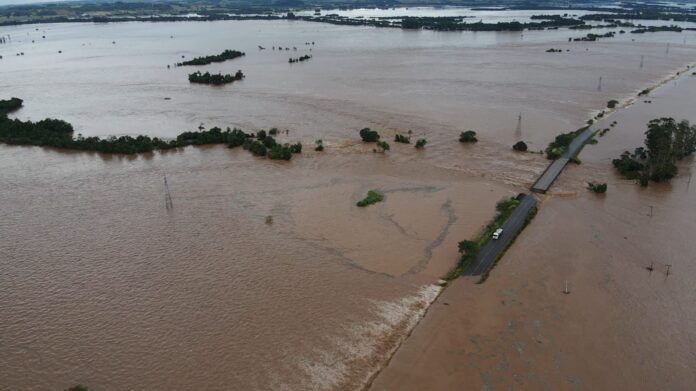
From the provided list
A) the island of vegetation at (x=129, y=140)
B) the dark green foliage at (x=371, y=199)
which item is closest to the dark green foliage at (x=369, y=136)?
the island of vegetation at (x=129, y=140)

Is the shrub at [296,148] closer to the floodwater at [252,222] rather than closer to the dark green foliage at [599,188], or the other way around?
the floodwater at [252,222]

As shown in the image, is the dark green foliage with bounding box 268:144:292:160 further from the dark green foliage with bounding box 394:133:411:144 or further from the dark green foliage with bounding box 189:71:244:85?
the dark green foliage with bounding box 189:71:244:85

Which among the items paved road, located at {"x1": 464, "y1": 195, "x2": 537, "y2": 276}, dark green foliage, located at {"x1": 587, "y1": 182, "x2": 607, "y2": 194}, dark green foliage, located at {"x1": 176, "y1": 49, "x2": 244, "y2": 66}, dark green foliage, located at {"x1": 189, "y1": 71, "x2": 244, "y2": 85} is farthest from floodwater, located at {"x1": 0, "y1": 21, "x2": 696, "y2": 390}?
dark green foliage, located at {"x1": 176, "y1": 49, "x2": 244, "y2": 66}

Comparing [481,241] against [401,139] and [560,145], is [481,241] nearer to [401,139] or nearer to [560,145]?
[401,139]

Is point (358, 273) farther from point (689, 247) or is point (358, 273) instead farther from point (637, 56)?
point (637, 56)

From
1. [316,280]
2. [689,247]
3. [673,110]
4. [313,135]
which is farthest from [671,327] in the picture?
[673,110]

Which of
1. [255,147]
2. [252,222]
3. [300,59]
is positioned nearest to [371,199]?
[252,222]

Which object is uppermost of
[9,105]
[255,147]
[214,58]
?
[214,58]
